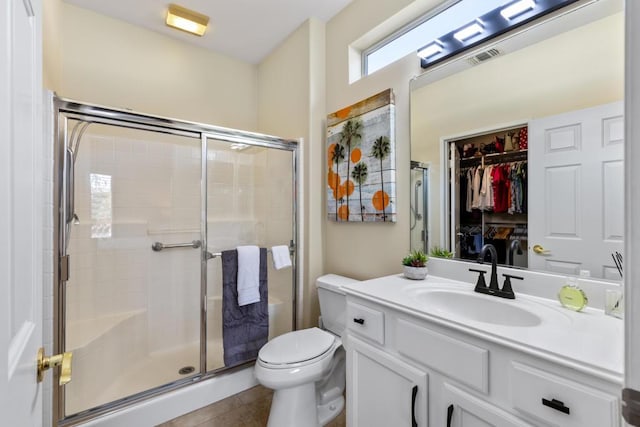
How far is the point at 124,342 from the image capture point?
2055 mm

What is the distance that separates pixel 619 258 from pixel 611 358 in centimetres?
48

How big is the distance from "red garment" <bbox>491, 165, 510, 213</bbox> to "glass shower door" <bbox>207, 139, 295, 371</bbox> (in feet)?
4.62

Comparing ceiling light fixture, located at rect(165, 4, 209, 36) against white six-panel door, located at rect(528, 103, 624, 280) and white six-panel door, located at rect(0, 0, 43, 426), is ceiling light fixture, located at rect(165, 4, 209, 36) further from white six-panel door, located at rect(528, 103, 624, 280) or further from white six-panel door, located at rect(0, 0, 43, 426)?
white six-panel door, located at rect(528, 103, 624, 280)

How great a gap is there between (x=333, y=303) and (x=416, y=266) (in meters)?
0.65

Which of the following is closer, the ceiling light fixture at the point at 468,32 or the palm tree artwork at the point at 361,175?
the ceiling light fixture at the point at 468,32

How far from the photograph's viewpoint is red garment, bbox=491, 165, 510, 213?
130cm

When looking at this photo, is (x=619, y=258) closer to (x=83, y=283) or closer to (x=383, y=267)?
(x=383, y=267)

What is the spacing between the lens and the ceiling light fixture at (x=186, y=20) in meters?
2.08

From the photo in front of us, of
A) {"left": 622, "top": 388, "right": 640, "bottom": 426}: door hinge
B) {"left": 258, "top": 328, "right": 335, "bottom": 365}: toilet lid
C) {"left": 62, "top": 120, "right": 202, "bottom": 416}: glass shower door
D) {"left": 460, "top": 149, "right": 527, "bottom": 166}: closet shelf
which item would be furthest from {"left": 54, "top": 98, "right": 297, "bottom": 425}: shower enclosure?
{"left": 622, "top": 388, "right": 640, "bottom": 426}: door hinge

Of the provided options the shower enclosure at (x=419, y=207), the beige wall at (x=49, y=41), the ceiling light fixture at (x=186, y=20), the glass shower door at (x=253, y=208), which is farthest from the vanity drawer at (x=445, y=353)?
the ceiling light fixture at (x=186, y=20)

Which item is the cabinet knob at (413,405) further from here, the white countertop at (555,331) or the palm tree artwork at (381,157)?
the palm tree artwork at (381,157)

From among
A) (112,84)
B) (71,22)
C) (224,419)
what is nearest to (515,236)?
(224,419)

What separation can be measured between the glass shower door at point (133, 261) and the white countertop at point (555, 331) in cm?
166

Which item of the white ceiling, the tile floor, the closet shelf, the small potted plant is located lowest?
the tile floor
